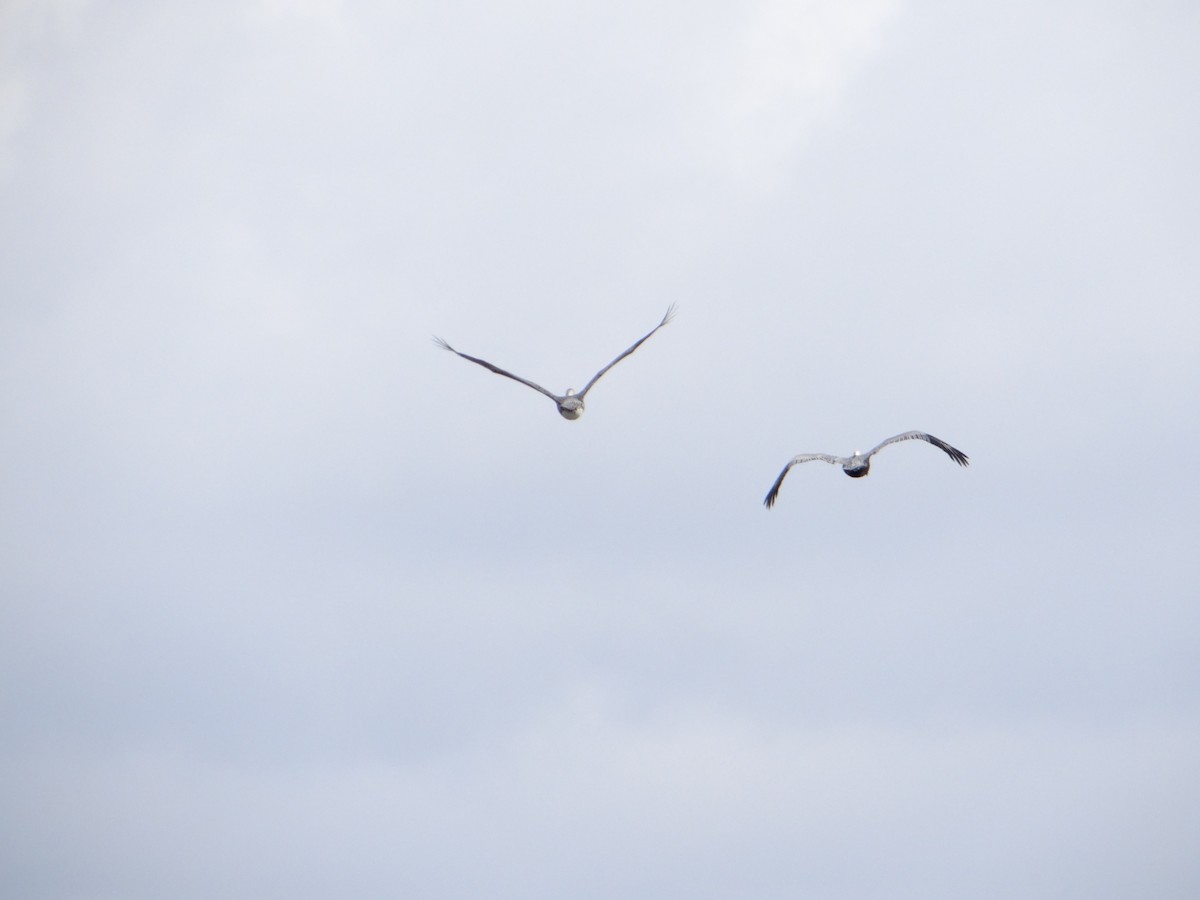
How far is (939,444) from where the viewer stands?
47000mm

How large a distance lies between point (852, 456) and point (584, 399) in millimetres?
9617

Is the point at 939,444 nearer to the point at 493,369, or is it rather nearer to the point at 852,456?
the point at 852,456

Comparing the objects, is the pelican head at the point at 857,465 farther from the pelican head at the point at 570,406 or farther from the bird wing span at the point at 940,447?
the pelican head at the point at 570,406

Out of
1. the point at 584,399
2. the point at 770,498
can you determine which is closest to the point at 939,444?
the point at 770,498

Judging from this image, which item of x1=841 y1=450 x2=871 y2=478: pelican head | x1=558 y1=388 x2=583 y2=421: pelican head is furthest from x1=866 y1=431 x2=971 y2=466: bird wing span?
x1=558 y1=388 x2=583 y2=421: pelican head

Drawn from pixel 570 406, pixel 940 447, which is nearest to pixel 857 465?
pixel 940 447

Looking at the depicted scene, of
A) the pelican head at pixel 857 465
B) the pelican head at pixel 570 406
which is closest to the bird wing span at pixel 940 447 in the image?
the pelican head at pixel 857 465

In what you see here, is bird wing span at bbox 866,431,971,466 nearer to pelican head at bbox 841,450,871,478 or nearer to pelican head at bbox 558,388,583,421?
pelican head at bbox 841,450,871,478

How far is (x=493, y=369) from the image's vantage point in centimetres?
4725

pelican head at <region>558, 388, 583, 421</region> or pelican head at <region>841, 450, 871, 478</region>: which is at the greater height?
pelican head at <region>558, 388, 583, 421</region>

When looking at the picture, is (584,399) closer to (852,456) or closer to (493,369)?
(493,369)

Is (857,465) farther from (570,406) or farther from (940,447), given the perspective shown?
(570,406)

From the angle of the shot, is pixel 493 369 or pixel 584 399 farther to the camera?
pixel 584 399

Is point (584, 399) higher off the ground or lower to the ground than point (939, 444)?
higher
